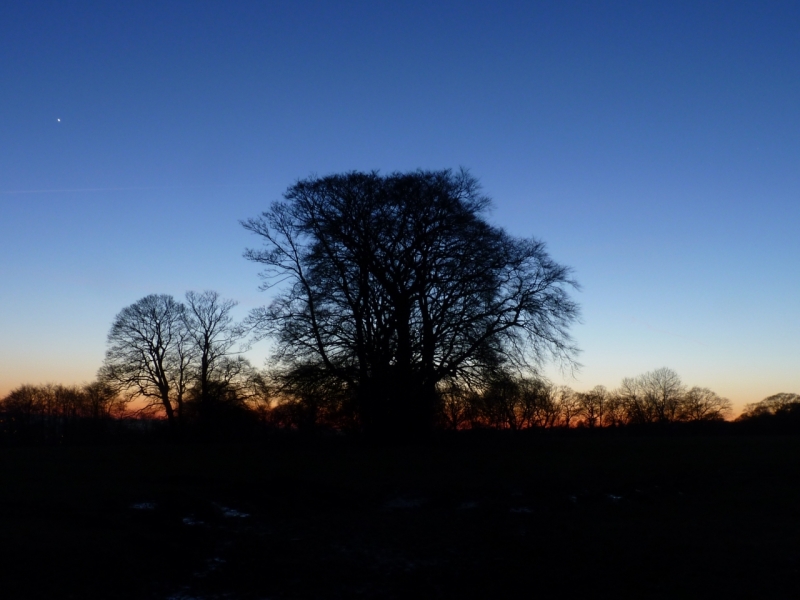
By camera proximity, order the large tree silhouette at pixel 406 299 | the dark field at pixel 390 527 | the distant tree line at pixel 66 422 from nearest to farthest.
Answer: the dark field at pixel 390 527 → the large tree silhouette at pixel 406 299 → the distant tree line at pixel 66 422

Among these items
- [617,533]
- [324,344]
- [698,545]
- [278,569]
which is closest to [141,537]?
[278,569]

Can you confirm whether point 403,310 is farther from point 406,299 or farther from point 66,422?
point 66,422

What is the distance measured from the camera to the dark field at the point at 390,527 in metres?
9.21

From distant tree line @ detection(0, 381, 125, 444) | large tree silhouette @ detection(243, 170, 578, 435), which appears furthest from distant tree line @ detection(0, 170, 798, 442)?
distant tree line @ detection(0, 381, 125, 444)

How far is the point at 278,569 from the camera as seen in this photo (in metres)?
9.80

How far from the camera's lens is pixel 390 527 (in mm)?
13039

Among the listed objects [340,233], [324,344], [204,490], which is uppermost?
[340,233]

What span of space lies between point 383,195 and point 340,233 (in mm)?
2408

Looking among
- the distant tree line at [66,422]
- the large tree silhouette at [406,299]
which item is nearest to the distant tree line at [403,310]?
the large tree silhouette at [406,299]

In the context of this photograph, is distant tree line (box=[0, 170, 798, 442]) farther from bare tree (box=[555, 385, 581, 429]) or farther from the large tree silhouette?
bare tree (box=[555, 385, 581, 429])

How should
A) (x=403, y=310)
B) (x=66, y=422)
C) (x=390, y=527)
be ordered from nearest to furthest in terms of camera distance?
1. (x=390, y=527)
2. (x=403, y=310)
3. (x=66, y=422)

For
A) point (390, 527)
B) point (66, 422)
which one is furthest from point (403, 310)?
point (66, 422)

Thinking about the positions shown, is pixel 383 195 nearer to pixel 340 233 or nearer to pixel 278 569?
pixel 340 233

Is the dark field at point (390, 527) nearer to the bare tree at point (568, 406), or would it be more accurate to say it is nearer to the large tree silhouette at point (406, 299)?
the large tree silhouette at point (406, 299)
